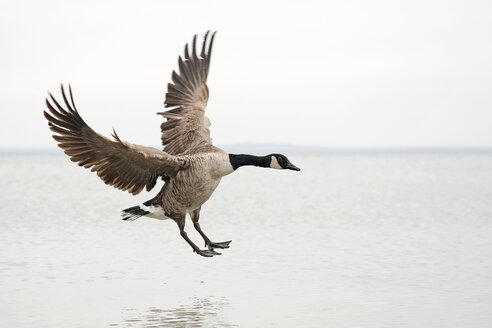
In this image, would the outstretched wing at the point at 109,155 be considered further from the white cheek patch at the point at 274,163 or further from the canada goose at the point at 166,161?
the white cheek patch at the point at 274,163

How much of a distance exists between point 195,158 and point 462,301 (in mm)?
4495

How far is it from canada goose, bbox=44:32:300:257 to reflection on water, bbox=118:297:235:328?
0.88m

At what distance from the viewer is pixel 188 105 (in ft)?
39.6

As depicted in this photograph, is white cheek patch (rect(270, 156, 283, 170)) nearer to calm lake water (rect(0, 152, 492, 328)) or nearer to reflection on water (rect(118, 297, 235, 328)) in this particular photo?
calm lake water (rect(0, 152, 492, 328))

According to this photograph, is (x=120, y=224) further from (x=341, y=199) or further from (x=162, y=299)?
(x=341, y=199)

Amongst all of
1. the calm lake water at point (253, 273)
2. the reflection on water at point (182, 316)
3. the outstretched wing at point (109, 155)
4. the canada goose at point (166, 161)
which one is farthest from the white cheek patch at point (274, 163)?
the reflection on water at point (182, 316)

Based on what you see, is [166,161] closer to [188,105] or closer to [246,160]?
[246,160]

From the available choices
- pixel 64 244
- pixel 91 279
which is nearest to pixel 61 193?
pixel 64 244

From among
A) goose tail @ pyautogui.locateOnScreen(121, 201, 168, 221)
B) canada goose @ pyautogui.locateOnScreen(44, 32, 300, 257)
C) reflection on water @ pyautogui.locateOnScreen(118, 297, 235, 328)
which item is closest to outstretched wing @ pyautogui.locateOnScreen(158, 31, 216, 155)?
canada goose @ pyautogui.locateOnScreen(44, 32, 300, 257)

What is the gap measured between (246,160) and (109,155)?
1702 millimetres

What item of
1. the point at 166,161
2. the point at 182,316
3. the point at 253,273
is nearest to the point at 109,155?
the point at 166,161

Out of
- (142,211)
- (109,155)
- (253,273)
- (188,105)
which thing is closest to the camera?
(109,155)

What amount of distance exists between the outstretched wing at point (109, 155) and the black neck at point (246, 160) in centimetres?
62

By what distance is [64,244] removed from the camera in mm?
18047
